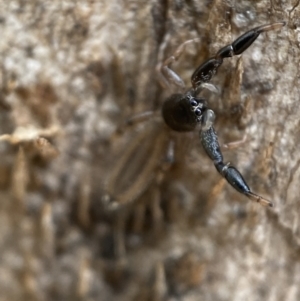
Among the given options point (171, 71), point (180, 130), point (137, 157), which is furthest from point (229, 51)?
point (137, 157)

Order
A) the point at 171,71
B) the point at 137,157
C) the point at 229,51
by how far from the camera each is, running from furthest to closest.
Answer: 1. the point at 137,157
2. the point at 171,71
3. the point at 229,51

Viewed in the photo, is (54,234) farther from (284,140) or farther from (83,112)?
(284,140)

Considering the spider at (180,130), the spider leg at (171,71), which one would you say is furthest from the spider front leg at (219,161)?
the spider leg at (171,71)

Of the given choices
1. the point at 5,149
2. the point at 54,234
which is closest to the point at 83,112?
the point at 5,149

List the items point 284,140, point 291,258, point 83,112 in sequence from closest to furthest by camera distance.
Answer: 1. point 284,140
2. point 291,258
3. point 83,112

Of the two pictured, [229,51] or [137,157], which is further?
[137,157]

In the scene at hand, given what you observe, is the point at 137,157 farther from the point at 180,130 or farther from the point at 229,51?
the point at 229,51

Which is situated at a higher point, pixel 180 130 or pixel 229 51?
pixel 229 51

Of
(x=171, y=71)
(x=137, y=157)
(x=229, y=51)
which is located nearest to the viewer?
(x=229, y=51)
